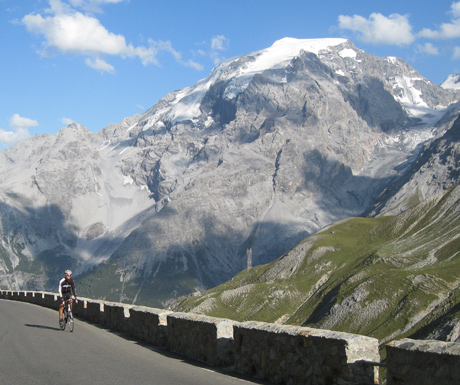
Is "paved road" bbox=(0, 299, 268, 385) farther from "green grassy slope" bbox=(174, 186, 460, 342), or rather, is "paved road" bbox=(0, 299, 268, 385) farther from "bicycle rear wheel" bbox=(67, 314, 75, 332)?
"green grassy slope" bbox=(174, 186, 460, 342)

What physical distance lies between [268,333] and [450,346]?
23.0ft

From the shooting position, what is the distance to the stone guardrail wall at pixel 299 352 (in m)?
13.3

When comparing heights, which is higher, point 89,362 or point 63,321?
point 63,321

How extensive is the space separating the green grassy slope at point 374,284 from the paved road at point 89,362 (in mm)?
62514

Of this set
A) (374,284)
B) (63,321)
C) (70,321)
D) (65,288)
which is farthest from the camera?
(374,284)

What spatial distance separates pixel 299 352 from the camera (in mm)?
17375

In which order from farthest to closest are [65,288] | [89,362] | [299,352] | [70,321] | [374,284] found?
[374,284], [65,288], [70,321], [89,362], [299,352]

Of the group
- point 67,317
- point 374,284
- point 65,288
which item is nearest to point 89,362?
point 67,317

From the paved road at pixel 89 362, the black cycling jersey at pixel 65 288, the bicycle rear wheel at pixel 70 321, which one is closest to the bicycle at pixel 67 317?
the bicycle rear wheel at pixel 70 321

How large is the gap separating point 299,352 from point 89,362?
831 cm

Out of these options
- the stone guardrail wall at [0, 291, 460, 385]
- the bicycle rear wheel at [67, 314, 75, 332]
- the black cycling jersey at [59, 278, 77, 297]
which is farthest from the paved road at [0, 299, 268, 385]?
the black cycling jersey at [59, 278, 77, 297]

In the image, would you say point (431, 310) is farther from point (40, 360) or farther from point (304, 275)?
point (40, 360)

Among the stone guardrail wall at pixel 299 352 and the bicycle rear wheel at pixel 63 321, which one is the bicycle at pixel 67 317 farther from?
the stone guardrail wall at pixel 299 352

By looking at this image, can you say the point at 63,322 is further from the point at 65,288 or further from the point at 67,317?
the point at 65,288
